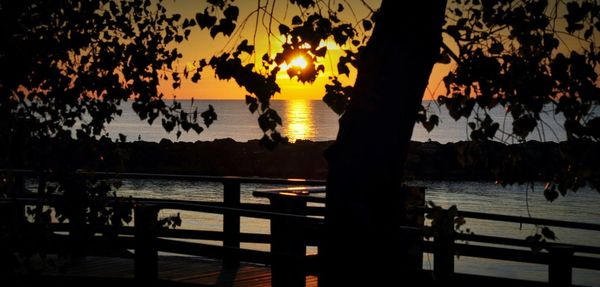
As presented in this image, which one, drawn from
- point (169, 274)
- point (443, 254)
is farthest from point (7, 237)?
point (169, 274)

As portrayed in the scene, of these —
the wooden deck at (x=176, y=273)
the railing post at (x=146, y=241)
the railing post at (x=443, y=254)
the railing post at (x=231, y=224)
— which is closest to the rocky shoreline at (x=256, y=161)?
→ the railing post at (x=231, y=224)

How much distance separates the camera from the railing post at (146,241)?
26.4 feet

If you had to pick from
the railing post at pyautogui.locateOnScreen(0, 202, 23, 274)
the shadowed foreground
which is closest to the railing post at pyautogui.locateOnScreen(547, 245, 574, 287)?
the shadowed foreground

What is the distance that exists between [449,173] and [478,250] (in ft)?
171

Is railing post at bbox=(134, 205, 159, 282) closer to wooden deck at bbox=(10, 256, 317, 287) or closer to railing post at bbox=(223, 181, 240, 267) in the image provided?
wooden deck at bbox=(10, 256, 317, 287)

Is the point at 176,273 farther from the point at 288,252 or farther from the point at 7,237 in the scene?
the point at 7,237

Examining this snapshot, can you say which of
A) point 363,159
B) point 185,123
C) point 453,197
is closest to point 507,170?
point 363,159

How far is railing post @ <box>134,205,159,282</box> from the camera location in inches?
317

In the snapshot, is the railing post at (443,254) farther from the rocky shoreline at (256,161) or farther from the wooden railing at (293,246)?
the rocky shoreline at (256,161)

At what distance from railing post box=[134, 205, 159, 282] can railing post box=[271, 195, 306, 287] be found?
1.17m

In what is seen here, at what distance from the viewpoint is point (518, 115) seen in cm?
657

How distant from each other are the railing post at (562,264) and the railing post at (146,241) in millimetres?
3572

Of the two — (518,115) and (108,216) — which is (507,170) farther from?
(108,216)

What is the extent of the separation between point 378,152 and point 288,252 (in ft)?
8.26
